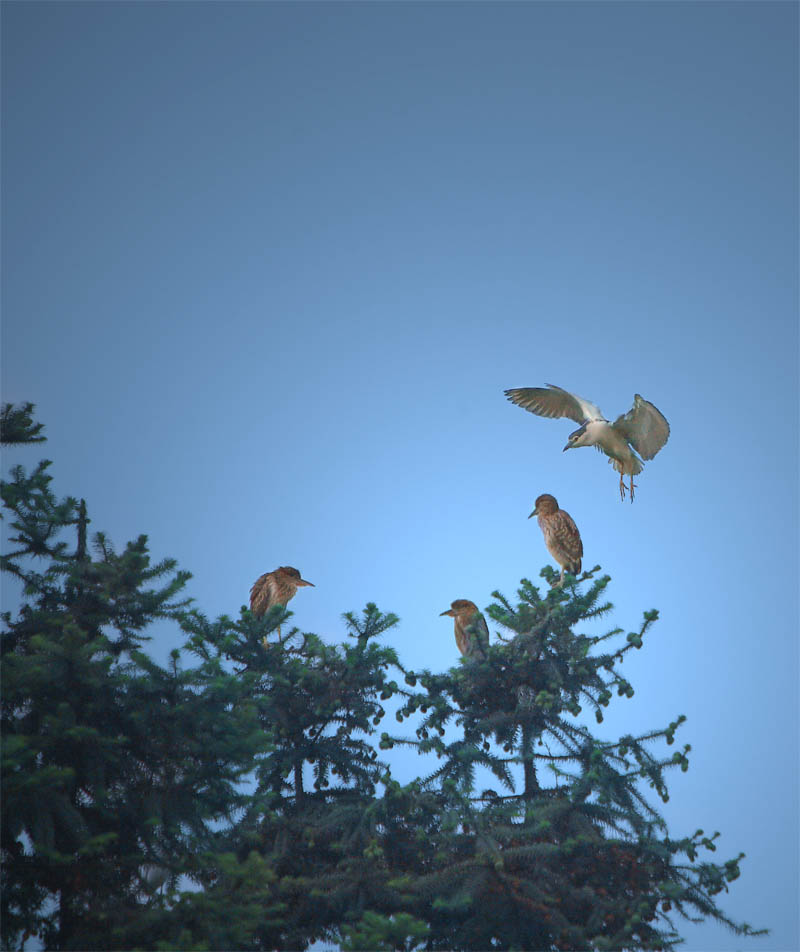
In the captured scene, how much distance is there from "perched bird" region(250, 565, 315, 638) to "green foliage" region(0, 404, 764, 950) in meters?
4.87

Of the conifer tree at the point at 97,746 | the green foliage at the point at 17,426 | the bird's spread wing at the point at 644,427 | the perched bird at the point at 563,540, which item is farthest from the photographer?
the bird's spread wing at the point at 644,427

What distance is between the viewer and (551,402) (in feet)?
55.9

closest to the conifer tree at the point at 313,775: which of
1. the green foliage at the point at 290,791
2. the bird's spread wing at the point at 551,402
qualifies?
the green foliage at the point at 290,791

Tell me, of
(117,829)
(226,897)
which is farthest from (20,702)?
(226,897)

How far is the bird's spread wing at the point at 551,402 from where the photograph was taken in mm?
16703

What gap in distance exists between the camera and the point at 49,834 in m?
7.58

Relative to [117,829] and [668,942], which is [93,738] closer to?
[117,829]

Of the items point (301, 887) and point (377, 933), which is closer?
point (377, 933)

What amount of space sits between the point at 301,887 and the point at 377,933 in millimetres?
2354

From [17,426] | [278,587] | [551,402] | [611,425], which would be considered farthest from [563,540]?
[17,426]

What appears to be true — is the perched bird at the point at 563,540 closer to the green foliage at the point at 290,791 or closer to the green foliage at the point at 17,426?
the green foliage at the point at 290,791

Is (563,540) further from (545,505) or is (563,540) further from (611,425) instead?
(611,425)

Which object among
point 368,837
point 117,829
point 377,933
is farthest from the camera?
point 368,837

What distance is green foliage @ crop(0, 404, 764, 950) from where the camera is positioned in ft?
26.3
